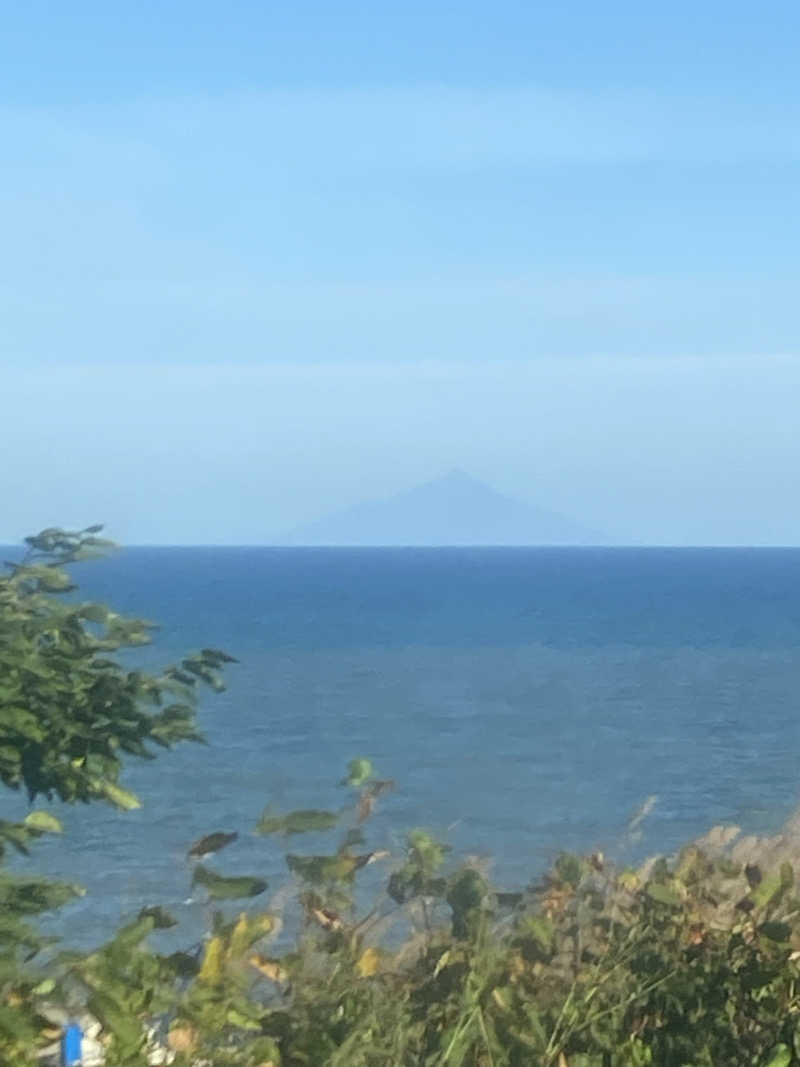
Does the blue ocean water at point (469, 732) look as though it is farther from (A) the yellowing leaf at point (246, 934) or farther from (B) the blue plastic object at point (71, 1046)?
(B) the blue plastic object at point (71, 1046)

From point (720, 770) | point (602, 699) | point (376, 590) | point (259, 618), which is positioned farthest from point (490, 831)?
point (376, 590)

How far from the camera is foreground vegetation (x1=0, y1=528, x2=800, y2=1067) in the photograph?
3.13 meters

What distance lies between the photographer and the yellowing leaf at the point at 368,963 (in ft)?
11.1

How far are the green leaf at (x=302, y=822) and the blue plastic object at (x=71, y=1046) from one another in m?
0.46

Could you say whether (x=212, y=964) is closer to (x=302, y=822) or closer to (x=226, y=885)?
(x=226, y=885)

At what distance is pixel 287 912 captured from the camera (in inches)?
145

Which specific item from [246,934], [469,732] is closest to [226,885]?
[246,934]

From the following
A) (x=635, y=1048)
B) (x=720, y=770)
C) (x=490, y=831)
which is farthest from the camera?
(x=720, y=770)

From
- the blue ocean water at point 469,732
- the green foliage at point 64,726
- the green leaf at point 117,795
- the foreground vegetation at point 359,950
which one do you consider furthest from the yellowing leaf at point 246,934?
the green leaf at point 117,795

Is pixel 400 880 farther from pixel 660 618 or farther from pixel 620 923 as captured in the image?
pixel 660 618

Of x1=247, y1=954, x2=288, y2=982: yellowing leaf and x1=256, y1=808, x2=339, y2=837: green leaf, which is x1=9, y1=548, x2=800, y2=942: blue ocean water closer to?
x1=256, y1=808, x2=339, y2=837: green leaf

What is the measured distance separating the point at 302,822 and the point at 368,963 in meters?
0.27

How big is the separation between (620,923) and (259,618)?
293ft

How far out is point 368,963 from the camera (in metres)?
3.39
